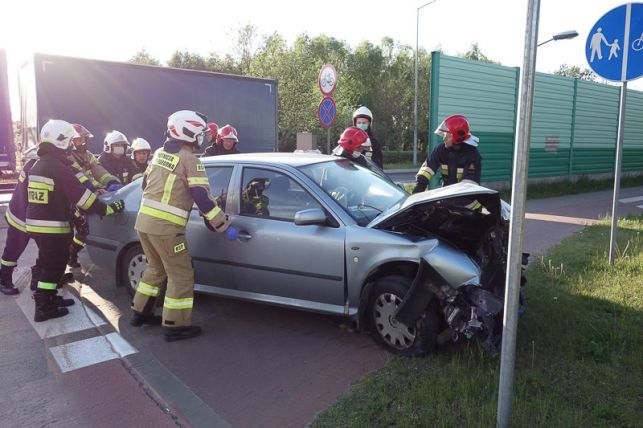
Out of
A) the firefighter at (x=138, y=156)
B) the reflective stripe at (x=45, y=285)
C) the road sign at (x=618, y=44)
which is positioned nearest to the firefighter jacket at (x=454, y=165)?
the road sign at (x=618, y=44)

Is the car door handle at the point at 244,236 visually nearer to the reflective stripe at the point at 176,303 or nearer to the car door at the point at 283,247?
the car door at the point at 283,247

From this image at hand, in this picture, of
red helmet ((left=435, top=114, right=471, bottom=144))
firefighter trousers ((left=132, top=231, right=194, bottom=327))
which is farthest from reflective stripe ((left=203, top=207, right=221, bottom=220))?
red helmet ((left=435, top=114, right=471, bottom=144))

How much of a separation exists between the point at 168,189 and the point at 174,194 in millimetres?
64

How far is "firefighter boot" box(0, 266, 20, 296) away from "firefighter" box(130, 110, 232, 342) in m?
2.31

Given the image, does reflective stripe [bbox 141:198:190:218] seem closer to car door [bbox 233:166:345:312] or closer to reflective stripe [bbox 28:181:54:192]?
car door [bbox 233:166:345:312]

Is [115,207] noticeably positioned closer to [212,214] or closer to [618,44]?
[212,214]

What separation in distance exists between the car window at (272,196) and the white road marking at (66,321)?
6.00 feet

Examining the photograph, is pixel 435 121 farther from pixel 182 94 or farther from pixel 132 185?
pixel 132 185

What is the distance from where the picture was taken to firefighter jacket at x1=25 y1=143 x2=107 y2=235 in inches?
193

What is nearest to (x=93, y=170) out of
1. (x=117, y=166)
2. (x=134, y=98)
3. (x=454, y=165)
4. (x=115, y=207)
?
(x=117, y=166)

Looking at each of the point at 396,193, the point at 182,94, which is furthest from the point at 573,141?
the point at 396,193

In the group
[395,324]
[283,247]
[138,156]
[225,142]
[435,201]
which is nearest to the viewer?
[435,201]

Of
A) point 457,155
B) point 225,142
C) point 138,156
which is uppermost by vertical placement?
point 225,142

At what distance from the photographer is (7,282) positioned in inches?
228
